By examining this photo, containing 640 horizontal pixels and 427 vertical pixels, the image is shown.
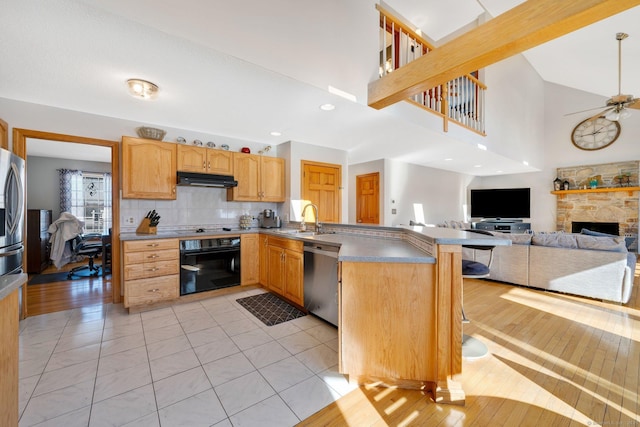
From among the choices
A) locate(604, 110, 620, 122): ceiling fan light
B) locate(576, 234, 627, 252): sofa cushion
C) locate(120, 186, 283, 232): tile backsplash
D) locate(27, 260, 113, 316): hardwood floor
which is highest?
locate(604, 110, 620, 122): ceiling fan light

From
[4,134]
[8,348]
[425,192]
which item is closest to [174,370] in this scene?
[8,348]

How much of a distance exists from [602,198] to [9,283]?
999cm

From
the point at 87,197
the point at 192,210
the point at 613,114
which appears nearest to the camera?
the point at 192,210

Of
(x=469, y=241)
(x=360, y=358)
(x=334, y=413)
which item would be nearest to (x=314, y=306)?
(x=360, y=358)

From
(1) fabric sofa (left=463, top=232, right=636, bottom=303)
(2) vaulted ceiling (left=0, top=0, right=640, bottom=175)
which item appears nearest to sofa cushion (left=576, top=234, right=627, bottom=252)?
(1) fabric sofa (left=463, top=232, right=636, bottom=303)

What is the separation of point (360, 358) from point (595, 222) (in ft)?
27.5

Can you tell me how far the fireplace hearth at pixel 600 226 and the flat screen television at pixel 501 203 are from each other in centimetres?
103

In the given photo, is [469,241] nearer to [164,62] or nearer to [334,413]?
[334,413]

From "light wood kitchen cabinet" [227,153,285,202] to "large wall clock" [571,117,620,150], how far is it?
769 cm

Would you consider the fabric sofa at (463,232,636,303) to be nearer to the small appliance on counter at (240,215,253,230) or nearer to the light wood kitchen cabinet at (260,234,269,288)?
the light wood kitchen cabinet at (260,234,269,288)

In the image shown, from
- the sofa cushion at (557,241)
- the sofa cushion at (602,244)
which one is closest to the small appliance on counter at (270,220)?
the sofa cushion at (557,241)

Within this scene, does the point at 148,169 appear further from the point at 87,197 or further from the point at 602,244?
the point at 602,244

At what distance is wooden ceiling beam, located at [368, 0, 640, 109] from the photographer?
153 cm

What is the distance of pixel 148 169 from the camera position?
10.8 feet
